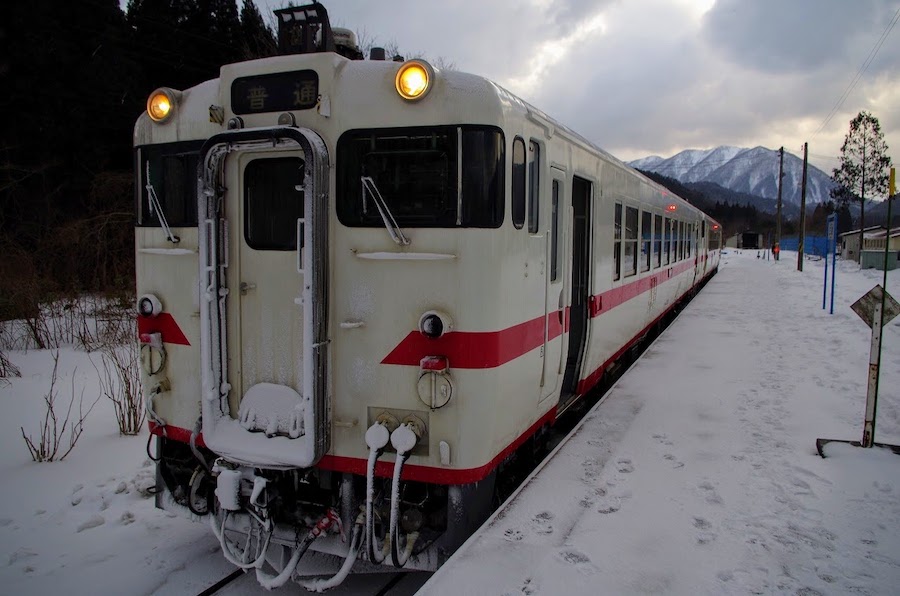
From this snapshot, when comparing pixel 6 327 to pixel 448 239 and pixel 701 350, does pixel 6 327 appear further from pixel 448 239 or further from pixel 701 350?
pixel 701 350

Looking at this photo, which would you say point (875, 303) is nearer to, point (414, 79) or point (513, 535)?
point (513, 535)

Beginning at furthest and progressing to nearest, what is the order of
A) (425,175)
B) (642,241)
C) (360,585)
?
(642,241)
(360,585)
(425,175)

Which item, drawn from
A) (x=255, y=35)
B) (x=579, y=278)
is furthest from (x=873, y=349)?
(x=255, y=35)

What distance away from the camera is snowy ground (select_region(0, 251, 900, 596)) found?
3.32 meters

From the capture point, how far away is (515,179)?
3.62m

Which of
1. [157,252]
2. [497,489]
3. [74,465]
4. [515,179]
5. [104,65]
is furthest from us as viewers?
[104,65]

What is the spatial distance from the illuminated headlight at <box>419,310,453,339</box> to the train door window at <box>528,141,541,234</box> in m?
0.97

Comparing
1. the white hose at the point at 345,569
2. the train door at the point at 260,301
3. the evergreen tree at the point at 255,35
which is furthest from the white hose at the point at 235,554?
the evergreen tree at the point at 255,35

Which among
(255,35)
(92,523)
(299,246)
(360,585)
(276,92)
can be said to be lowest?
(360,585)

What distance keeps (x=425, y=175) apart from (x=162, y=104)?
1.95 metres

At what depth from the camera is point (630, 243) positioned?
7766 millimetres

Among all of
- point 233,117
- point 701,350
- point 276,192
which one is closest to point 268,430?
point 276,192

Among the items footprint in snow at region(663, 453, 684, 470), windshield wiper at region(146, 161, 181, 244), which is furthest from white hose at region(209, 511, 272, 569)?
footprint in snow at region(663, 453, 684, 470)

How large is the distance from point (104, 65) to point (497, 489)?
22297 millimetres
